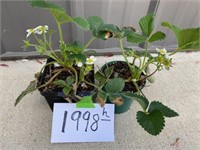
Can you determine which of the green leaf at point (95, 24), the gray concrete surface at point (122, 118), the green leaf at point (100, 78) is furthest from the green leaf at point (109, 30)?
the gray concrete surface at point (122, 118)

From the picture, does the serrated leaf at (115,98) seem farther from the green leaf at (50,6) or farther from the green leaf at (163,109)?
the green leaf at (50,6)

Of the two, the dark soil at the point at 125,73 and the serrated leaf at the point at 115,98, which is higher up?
the serrated leaf at the point at 115,98

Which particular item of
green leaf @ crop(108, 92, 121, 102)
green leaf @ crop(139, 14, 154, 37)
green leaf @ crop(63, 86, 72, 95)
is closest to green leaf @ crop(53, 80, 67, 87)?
green leaf @ crop(63, 86, 72, 95)

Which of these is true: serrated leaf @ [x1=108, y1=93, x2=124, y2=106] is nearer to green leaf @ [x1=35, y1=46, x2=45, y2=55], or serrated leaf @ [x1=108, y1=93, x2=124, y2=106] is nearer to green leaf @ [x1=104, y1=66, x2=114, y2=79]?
green leaf @ [x1=104, y1=66, x2=114, y2=79]

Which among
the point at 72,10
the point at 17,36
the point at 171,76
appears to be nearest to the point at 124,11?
the point at 72,10

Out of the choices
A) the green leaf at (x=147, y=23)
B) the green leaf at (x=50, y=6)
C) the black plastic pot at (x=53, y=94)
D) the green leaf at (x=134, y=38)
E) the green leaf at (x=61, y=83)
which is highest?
the green leaf at (x=50, y=6)

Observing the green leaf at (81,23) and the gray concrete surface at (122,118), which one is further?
the gray concrete surface at (122,118)

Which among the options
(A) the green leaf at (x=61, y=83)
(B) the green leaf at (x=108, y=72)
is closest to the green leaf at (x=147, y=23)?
(B) the green leaf at (x=108, y=72)
